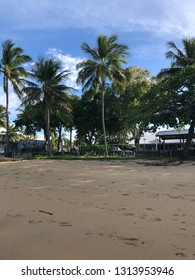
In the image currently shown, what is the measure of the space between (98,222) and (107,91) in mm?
33204

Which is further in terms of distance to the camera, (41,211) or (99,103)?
(99,103)

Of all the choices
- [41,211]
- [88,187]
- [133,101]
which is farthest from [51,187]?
[133,101]

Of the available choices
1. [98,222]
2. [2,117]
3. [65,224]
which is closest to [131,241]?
[98,222]

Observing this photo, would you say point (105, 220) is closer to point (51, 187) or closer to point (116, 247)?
point (116, 247)

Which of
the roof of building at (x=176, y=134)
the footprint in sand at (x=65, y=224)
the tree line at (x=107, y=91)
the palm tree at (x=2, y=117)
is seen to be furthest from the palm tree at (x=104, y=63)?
the footprint in sand at (x=65, y=224)

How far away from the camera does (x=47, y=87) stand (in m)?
29.5

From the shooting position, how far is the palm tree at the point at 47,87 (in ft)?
97.2

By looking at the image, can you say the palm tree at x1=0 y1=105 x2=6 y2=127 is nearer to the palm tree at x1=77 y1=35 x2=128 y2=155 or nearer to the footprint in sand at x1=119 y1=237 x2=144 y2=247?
the palm tree at x1=77 y1=35 x2=128 y2=155

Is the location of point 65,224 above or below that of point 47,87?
below

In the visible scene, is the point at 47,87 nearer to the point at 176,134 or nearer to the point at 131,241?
the point at 176,134

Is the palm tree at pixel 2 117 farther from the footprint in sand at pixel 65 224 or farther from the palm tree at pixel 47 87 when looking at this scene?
the footprint in sand at pixel 65 224

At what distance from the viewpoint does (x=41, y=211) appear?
574cm

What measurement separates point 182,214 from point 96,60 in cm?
2571

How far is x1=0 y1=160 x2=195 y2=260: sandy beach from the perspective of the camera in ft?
12.4
